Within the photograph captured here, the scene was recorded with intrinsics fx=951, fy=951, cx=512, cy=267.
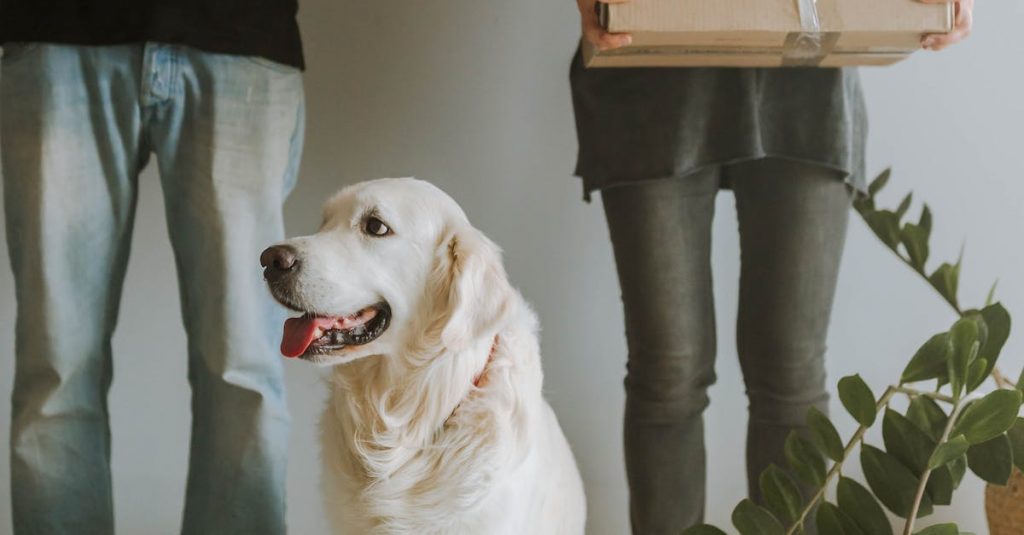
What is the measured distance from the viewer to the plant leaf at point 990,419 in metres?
1.03

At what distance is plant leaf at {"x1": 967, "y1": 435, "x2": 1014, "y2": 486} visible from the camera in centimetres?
111

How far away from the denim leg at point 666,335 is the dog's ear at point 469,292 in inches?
11.2

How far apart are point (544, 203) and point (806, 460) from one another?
36.5 inches

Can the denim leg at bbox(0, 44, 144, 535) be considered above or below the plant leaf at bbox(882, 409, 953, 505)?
above

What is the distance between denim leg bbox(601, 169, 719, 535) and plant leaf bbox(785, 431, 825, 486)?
1.04 ft

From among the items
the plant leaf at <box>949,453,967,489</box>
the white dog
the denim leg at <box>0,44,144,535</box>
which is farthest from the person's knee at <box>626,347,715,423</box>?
the denim leg at <box>0,44,144,535</box>

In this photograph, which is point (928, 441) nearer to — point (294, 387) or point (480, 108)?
point (480, 108)

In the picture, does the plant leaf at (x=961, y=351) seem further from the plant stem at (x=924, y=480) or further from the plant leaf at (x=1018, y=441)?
the plant leaf at (x=1018, y=441)

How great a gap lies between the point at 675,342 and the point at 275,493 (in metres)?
0.65

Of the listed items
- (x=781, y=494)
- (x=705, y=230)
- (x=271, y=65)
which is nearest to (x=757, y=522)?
(x=781, y=494)

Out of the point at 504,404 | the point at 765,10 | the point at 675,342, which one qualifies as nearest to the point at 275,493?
the point at 504,404

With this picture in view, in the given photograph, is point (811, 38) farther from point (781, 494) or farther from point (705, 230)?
point (781, 494)

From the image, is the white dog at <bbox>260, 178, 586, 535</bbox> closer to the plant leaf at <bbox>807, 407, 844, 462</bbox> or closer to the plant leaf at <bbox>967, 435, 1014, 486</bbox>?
the plant leaf at <bbox>807, 407, 844, 462</bbox>

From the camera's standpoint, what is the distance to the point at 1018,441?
1148 mm
